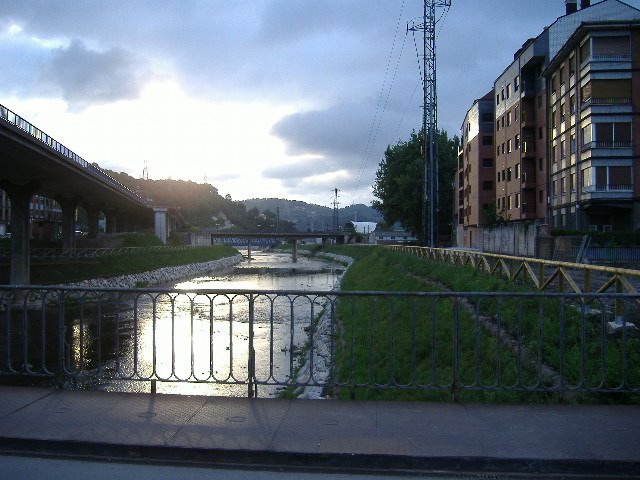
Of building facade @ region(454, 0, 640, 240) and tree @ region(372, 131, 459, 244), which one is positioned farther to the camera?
tree @ region(372, 131, 459, 244)

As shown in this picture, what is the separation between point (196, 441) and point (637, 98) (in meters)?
41.3

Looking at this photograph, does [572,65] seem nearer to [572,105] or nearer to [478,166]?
[572,105]

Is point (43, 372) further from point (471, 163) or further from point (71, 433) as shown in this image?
point (471, 163)

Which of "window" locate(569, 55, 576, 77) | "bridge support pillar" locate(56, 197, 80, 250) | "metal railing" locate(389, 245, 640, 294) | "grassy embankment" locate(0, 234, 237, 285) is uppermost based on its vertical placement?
"window" locate(569, 55, 576, 77)

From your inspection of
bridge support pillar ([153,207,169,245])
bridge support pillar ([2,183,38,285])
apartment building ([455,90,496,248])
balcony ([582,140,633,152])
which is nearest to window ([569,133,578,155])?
balcony ([582,140,633,152])

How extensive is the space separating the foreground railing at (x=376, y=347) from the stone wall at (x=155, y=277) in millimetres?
15606

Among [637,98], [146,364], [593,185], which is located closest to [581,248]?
[593,185]

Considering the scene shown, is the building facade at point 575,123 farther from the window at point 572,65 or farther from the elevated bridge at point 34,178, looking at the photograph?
the elevated bridge at point 34,178

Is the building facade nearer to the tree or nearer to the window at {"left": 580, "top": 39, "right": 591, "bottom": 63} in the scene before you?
the window at {"left": 580, "top": 39, "right": 591, "bottom": 63}

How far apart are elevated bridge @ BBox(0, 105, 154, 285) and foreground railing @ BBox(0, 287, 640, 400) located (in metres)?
10.6

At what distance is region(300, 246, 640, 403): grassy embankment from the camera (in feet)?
22.5

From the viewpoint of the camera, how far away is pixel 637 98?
129ft

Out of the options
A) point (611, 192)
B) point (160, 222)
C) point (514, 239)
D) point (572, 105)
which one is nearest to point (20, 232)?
point (514, 239)

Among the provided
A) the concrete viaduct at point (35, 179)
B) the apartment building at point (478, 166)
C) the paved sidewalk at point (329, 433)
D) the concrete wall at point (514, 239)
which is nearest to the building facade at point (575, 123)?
the apartment building at point (478, 166)
